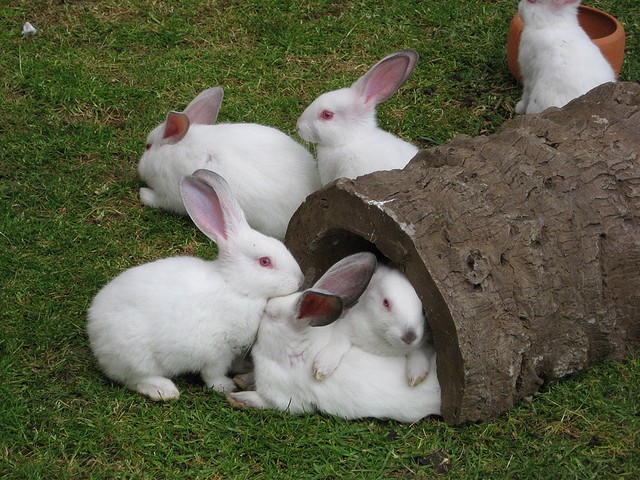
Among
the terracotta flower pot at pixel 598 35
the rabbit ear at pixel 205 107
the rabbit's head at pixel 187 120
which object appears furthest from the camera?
the terracotta flower pot at pixel 598 35

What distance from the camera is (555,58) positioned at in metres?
5.36

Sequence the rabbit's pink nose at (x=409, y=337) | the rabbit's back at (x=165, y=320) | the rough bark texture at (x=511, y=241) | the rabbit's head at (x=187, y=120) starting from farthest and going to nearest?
the rabbit's head at (x=187, y=120) < the rabbit's back at (x=165, y=320) < the rabbit's pink nose at (x=409, y=337) < the rough bark texture at (x=511, y=241)

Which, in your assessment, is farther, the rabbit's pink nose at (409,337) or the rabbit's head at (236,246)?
the rabbit's head at (236,246)

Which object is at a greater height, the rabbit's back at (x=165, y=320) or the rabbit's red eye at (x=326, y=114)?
the rabbit's red eye at (x=326, y=114)

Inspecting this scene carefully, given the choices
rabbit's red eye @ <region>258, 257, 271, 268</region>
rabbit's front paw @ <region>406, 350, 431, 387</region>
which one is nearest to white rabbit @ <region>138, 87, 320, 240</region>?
rabbit's red eye @ <region>258, 257, 271, 268</region>

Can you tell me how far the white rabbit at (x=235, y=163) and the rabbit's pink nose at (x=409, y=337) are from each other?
55.4 inches

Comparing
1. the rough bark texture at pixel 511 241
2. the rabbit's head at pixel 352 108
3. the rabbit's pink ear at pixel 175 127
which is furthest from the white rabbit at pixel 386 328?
the rabbit's pink ear at pixel 175 127

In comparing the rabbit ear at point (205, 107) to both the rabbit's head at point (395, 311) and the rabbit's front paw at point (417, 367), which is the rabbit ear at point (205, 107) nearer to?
the rabbit's head at point (395, 311)

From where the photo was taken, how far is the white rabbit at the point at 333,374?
370 centimetres

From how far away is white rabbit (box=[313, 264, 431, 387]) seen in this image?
3670mm

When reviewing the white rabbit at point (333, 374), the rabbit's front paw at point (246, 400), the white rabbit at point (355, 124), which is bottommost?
the rabbit's front paw at point (246, 400)

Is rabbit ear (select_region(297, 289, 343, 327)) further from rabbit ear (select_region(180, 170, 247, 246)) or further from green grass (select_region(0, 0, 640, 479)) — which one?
rabbit ear (select_region(180, 170, 247, 246))

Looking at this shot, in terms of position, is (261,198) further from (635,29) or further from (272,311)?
(635,29)

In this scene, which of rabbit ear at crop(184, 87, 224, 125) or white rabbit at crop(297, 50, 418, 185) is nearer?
white rabbit at crop(297, 50, 418, 185)
